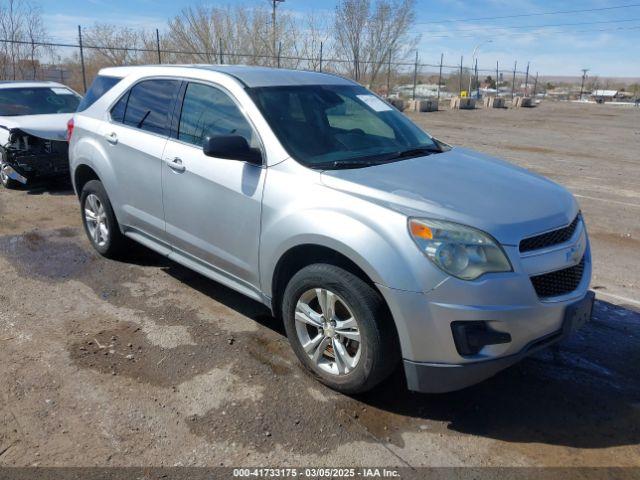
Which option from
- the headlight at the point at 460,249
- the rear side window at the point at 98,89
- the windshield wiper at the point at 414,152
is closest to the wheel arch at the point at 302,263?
the headlight at the point at 460,249

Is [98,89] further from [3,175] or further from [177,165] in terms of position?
[3,175]

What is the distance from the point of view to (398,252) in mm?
2830

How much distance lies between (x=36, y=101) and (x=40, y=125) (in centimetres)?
132

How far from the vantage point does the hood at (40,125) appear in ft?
26.8

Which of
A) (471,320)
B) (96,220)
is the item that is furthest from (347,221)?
(96,220)

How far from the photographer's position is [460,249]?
2.81 m

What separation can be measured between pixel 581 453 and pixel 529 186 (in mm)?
1562

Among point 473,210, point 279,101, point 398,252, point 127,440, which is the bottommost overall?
point 127,440

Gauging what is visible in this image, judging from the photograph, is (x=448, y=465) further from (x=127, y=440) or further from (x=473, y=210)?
(x=127, y=440)

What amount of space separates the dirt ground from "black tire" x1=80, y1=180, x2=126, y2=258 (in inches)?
8.7

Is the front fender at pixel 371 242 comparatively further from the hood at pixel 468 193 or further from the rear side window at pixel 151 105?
the rear side window at pixel 151 105

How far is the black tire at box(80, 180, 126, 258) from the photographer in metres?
5.19

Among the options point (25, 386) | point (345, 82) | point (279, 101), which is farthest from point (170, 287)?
point (345, 82)

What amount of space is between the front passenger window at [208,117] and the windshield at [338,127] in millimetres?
186
